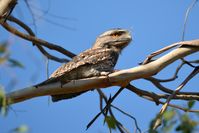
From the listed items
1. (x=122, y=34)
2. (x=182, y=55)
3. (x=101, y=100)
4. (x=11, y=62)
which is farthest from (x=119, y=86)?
(x=11, y=62)

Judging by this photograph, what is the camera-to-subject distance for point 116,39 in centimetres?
580

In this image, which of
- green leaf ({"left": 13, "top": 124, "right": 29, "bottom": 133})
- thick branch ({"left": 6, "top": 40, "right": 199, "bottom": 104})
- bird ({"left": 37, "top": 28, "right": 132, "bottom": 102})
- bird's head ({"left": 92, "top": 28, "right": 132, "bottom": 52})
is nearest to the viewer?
green leaf ({"left": 13, "top": 124, "right": 29, "bottom": 133})

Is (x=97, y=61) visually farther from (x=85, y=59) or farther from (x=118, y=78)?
(x=118, y=78)

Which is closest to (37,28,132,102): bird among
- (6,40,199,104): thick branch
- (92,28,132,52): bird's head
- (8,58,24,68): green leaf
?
(92,28,132,52): bird's head

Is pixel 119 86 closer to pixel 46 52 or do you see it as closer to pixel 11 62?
pixel 46 52

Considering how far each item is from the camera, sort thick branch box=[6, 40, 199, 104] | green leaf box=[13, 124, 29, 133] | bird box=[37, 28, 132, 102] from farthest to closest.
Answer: bird box=[37, 28, 132, 102] < thick branch box=[6, 40, 199, 104] < green leaf box=[13, 124, 29, 133]

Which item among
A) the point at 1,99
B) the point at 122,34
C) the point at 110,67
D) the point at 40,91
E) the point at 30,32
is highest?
the point at 30,32

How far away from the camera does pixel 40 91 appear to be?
13.7 feet

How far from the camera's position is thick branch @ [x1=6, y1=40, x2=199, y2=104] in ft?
13.4

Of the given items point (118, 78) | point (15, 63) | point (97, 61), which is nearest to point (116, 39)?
point (97, 61)

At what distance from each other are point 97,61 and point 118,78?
1.01m

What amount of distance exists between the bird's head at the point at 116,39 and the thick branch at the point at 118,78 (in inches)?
60.8

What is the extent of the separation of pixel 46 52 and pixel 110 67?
91 cm

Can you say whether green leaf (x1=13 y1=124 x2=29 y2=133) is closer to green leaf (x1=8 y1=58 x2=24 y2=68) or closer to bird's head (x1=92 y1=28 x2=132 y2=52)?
green leaf (x1=8 y1=58 x2=24 y2=68)
